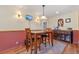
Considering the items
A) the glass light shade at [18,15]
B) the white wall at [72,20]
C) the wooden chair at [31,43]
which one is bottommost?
the wooden chair at [31,43]

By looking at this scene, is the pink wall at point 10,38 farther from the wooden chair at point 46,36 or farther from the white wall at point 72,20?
the white wall at point 72,20

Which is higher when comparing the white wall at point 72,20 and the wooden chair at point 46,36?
the white wall at point 72,20

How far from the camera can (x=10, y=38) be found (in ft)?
6.81

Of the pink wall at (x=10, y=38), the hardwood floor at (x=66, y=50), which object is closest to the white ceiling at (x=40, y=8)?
the pink wall at (x=10, y=38)

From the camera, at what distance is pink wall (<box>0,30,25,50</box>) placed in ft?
6.72

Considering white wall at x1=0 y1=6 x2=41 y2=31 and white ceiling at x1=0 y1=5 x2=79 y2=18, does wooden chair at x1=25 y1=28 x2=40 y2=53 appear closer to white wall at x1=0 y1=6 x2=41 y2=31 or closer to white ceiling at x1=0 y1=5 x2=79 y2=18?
white wall at x1=0 y1=6 x2=41 y2=31

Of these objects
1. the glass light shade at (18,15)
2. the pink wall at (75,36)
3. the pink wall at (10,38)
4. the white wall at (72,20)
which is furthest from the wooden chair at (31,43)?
the pink wall at (75,36)

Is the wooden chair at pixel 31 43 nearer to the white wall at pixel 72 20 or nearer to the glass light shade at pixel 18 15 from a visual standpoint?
the glass light shade at pixel 18 15

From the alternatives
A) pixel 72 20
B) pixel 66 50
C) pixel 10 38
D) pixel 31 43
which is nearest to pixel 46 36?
pixel 31 43

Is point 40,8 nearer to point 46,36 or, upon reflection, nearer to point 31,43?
point 46,36

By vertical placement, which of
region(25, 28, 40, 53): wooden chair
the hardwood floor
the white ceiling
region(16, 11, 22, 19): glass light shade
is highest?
the white ceiling

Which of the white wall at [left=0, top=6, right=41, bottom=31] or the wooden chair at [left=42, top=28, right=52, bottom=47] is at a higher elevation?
the white wall at [left=0, top=6, right=41, bottom=31]

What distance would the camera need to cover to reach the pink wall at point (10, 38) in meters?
2.05

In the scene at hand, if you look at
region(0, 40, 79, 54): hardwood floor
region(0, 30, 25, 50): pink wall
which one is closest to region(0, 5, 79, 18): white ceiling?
region(0, 30, 25, 50): pink wall
